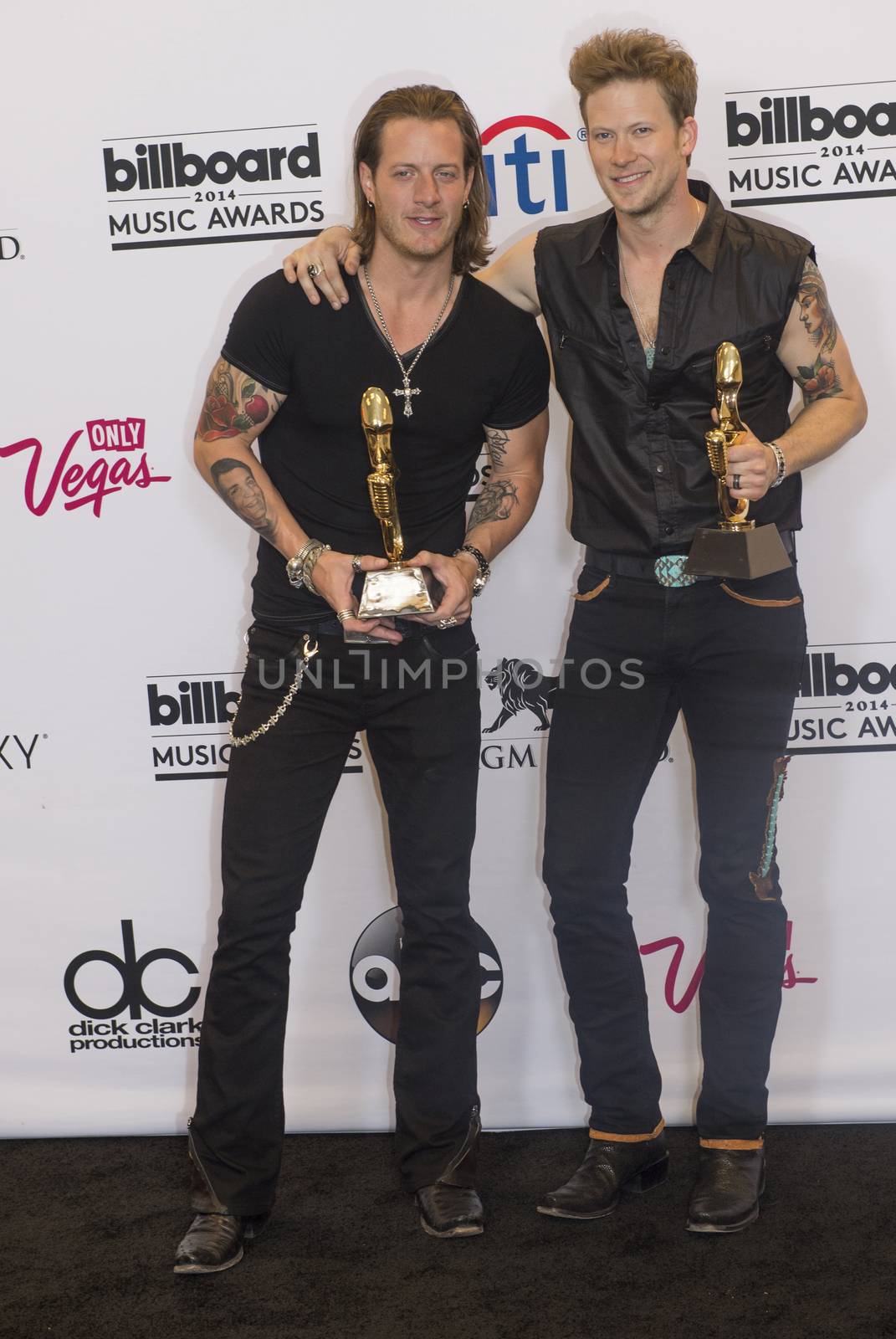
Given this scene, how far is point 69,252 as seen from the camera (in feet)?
9.21

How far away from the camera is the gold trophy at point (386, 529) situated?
220cm

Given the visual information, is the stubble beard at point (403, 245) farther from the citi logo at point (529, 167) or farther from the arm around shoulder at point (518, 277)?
the citi logo at point (529, 167)

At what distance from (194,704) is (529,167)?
138 cm

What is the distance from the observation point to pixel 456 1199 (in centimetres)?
248

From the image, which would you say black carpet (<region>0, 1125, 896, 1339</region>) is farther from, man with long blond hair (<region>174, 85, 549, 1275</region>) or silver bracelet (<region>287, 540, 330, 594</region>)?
silver bracelet (<region>287, 540, 330, 594</region>)

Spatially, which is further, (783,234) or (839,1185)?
(839,1185)

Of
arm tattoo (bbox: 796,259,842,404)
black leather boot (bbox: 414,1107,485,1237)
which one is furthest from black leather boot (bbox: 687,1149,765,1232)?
arm tattoo (bbox: 796,259,842,404)

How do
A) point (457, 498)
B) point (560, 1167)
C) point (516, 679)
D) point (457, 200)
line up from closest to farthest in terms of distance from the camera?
point (457, 200) < point (457, 498) < point (560, 1167) < point (516, 679)

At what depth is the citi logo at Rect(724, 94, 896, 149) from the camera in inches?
107

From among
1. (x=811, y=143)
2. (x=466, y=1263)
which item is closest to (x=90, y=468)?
(x=811, y=143)

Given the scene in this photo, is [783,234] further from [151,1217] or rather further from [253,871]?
[151,1217]

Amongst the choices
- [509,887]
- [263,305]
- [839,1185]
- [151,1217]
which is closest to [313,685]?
[263,305]

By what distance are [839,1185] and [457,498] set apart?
156 centimetres

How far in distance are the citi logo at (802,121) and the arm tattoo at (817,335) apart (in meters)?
0.48
